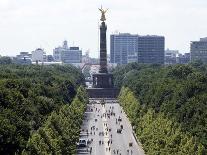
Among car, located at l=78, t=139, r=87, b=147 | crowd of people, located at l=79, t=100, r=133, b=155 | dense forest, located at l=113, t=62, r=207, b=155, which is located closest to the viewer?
dense forest, located at l=113, t=62, r=207, b=155

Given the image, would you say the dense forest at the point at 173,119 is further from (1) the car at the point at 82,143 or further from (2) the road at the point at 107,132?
(1) the car at the point at 82,143

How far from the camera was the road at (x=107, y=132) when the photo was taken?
97.4 meters

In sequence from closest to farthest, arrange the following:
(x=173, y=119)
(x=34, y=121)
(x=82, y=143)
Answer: (x=34, y=121) → (x=173, y=119) → (x=82, y=143)

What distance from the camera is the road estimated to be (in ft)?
319

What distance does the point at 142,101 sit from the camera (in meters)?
138

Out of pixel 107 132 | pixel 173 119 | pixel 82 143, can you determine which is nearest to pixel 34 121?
pixel 82 143

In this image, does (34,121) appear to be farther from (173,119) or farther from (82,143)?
(173,119)

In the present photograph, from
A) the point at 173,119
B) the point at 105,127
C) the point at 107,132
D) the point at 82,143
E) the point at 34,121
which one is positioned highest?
the point at 34,121

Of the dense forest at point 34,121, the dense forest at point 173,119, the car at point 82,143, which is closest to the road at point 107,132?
the car at point 82,143

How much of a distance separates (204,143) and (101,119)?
214 ft

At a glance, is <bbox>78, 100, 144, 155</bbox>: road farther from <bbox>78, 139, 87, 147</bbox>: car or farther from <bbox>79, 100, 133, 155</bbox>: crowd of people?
<bbox>78, 139, 87, 147</bbox>: car

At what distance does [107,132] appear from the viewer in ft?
390

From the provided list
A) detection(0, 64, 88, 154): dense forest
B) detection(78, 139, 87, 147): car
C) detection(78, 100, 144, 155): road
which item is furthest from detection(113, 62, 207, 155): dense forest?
detection(0, 64, 88, 154): dense forest

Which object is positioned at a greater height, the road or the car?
the car
